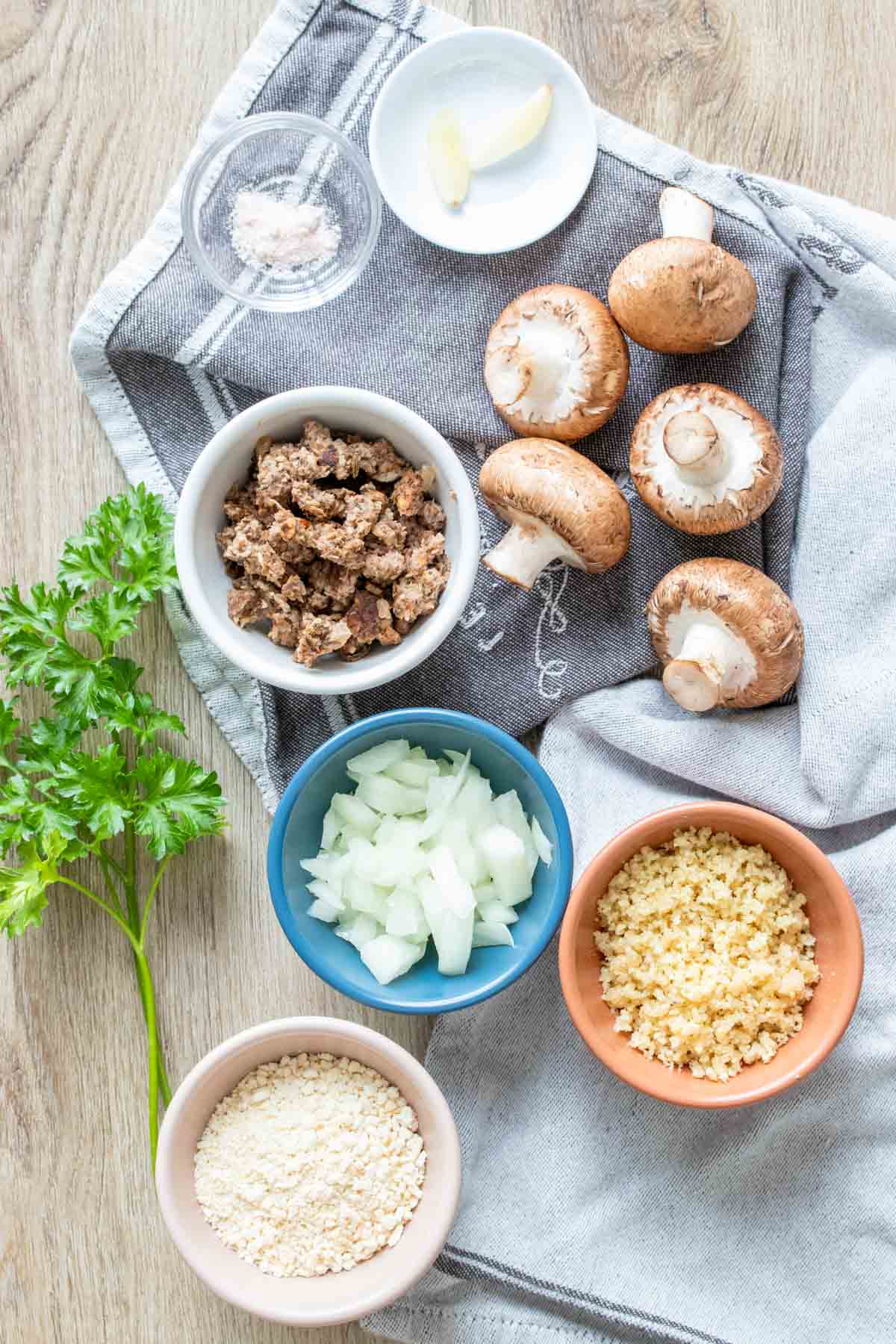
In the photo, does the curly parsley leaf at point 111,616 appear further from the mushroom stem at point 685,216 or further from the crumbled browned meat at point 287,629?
the mushroom stem at point 685,216

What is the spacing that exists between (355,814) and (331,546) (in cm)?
35

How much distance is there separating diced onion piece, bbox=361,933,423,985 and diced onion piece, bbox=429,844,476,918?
0.28 ft

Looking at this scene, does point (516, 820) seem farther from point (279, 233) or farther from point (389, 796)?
point (279, 233)

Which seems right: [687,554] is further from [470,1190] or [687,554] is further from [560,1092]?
[470,1190]

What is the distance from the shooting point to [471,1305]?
156 centimetres

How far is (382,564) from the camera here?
142 cm

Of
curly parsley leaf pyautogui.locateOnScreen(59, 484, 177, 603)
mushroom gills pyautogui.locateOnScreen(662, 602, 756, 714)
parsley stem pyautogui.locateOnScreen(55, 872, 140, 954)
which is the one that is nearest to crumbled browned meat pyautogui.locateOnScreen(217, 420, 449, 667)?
curly parsley leaf pyautogui.locateOnScreen(59, 484, 177, 603)

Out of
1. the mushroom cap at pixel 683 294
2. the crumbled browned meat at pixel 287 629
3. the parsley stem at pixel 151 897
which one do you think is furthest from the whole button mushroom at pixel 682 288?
the parsley stem at pixel 151 897

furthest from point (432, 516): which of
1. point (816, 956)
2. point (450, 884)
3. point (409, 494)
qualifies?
point (816, 956)

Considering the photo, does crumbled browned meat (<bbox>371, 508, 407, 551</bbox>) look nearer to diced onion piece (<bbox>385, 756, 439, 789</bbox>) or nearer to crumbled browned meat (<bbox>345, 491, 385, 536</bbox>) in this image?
crumbled browned meat (<bbox>345, 491, 385, 536</bbox>)

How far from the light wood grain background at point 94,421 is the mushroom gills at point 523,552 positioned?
472 millimetres

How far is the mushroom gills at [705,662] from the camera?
1.45m

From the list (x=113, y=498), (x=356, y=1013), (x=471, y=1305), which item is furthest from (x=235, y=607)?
(x=471, y=1305)

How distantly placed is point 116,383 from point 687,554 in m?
0.82
